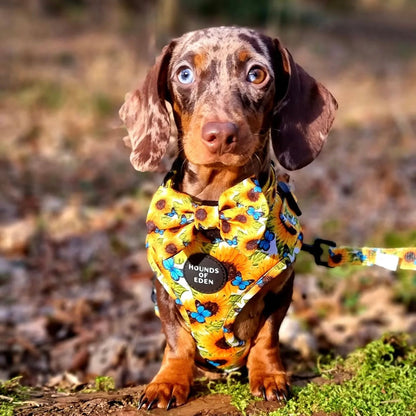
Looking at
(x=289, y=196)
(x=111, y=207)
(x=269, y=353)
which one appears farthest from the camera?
(x=111, y=207)

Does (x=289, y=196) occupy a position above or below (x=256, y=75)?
below

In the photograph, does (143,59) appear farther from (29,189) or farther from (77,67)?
(29,189)

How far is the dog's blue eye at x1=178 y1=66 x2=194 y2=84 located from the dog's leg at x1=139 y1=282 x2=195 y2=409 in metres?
0.81

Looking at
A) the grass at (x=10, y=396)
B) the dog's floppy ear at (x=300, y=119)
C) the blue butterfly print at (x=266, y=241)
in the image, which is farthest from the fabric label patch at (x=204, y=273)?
the grass at (x=10, y=396)

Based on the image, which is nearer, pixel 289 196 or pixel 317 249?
pixel 289 196

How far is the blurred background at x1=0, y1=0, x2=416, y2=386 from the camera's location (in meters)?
4.03

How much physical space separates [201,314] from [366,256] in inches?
31.7

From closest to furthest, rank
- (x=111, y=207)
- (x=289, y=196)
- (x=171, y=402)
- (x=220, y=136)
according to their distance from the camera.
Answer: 1. (x=220, y=136)
2. (x=171, y=402)
3. (x=289, y=196)
4. (x=111, y=207)

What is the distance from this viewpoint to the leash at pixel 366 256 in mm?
2781

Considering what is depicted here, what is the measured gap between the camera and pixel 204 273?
8.02ft

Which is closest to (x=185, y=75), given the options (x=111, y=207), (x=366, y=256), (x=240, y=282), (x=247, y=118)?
(x=247, y=118)

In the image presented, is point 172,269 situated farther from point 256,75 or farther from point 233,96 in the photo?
point 256,75

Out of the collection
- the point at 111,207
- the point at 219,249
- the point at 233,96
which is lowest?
the point at 111,207

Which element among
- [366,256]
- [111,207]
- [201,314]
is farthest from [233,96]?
[111,207]
